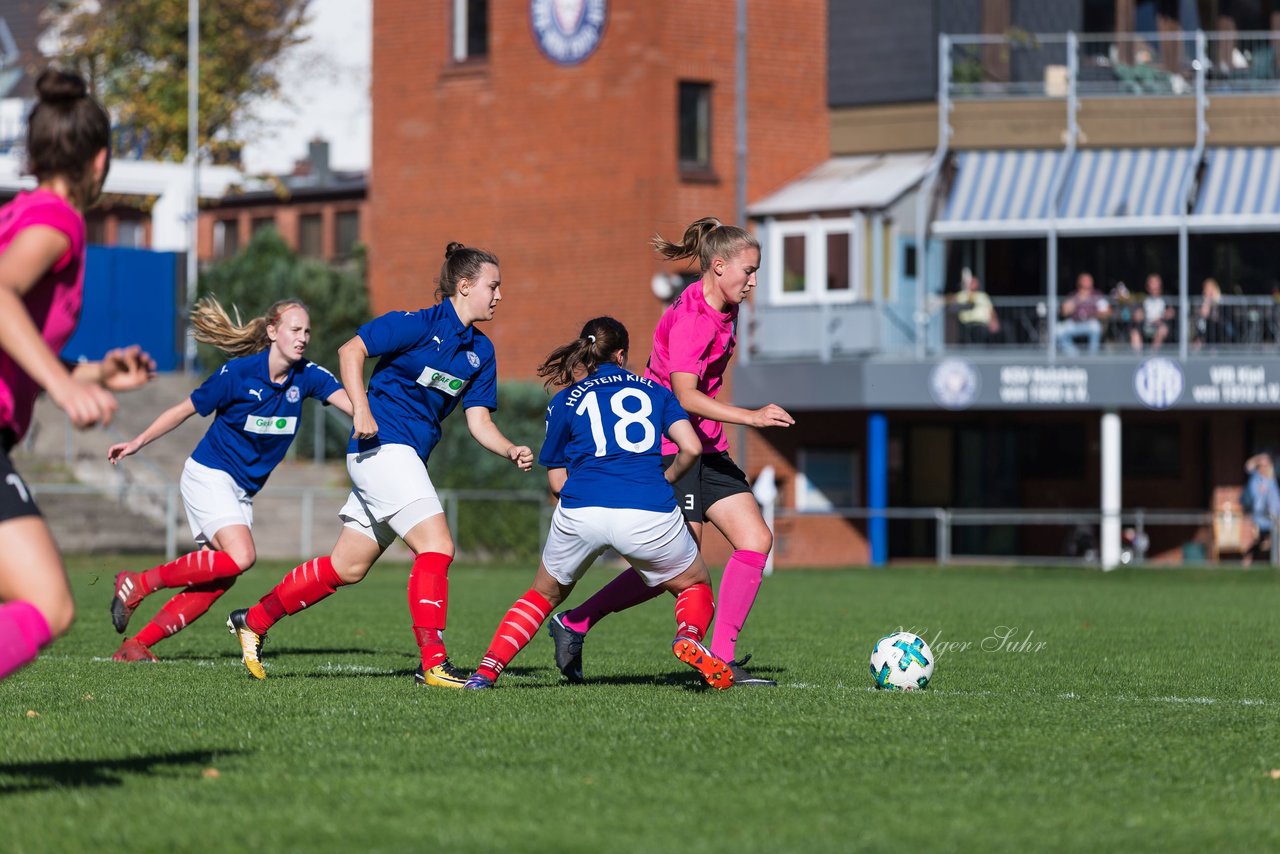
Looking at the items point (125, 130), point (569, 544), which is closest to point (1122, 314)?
point (125, 130)

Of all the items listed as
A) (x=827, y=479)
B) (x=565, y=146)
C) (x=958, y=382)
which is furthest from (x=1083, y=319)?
(x=565, y=146)

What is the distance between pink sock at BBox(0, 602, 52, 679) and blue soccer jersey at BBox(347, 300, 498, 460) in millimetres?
3743

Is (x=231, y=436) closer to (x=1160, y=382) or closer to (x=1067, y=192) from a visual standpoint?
(x=1160, y=382)

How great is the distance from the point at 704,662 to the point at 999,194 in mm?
28754

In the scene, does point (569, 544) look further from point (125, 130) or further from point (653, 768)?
point (125, 130)

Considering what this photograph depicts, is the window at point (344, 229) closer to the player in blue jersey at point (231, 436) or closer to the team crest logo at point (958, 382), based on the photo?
the team crest logo at point (958, 382)

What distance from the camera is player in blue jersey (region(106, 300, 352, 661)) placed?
1114cm

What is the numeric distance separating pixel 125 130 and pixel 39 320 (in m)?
41.5

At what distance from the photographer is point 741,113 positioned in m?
37.2

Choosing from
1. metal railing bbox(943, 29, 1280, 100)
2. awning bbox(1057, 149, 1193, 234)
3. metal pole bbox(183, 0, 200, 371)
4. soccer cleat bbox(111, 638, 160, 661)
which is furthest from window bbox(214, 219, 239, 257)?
soccer cleat bbox(111, 638, 160, 661)

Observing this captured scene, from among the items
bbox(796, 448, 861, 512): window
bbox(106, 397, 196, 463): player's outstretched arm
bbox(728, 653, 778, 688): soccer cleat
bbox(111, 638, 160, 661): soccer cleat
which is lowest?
bbox(796, 448, 861, 512): window

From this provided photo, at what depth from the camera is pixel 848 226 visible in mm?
36469

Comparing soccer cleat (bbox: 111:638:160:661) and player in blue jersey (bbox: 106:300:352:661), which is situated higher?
player in blue jersey (bbox: 106:300:352:661)

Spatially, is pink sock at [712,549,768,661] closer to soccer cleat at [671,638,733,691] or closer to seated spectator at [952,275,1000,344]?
soccer cleat at [671,638,733,691]
